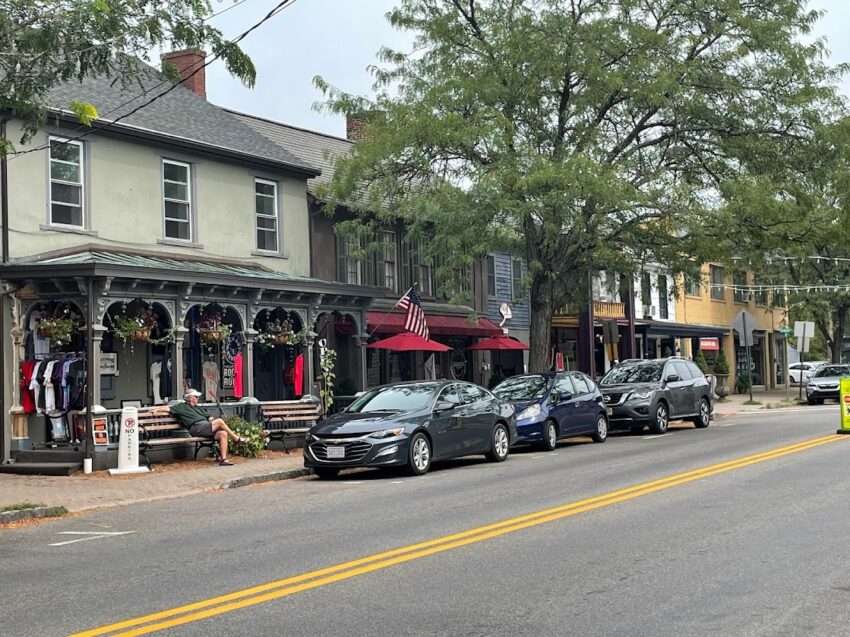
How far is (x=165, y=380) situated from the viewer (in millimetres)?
22594

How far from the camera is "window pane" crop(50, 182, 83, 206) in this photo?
19.9m

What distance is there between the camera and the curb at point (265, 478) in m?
15.9

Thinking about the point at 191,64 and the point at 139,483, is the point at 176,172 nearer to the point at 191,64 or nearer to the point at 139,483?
the point at 191,64

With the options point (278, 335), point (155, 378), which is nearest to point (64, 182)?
point (155, 378)

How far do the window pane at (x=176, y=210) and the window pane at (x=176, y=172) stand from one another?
494 millimetres

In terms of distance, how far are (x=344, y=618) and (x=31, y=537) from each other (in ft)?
19.5

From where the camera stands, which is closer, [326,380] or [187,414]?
[187,414]

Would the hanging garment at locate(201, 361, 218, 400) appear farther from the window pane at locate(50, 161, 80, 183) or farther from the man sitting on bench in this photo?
the window pane at locate(50, 161, 80, 183)

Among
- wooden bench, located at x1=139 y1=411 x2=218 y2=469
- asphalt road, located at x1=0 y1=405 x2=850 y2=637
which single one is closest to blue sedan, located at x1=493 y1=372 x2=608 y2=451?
asphalt road, located at x1=0 y1=405 x2=850 y2=637

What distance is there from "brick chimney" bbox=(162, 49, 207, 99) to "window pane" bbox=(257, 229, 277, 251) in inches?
166

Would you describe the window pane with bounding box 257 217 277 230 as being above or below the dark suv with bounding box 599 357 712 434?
above

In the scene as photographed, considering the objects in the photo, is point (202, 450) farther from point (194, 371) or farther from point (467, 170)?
point (467, 170)

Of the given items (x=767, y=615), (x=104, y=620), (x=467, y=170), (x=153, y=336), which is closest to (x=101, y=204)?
(x=153, y=336)

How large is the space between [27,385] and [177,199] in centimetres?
561
